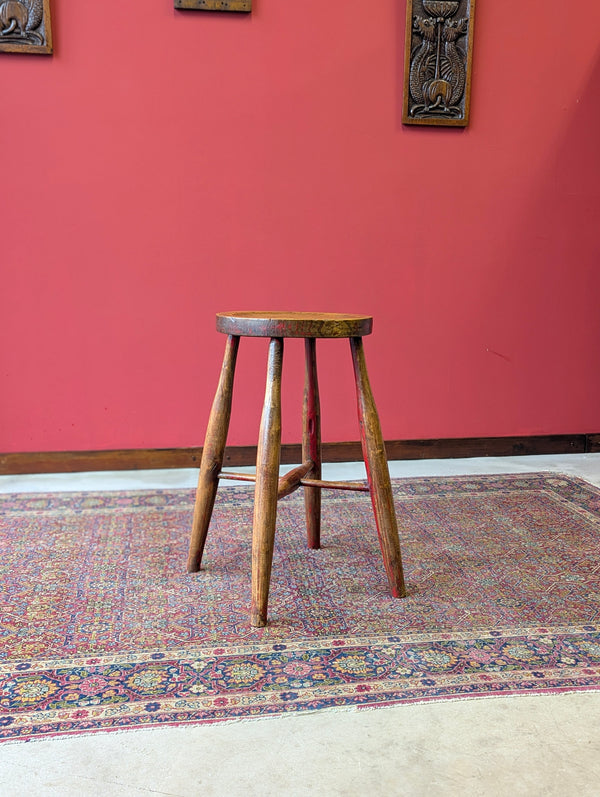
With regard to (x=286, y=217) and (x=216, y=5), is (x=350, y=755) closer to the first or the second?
(x=286, y=217)

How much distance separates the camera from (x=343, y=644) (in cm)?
167

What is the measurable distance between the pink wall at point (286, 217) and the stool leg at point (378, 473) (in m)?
1.26

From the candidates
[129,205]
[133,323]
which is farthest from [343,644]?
[129,205]

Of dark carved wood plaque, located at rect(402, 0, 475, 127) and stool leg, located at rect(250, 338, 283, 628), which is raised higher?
dark carved wood plaque, located at rect(402, 0, 475, 127)

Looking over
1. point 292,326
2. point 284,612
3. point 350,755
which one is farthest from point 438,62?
point 350,755

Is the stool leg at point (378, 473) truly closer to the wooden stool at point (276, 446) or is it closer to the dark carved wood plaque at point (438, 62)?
the wooden stool at point (276, 446)

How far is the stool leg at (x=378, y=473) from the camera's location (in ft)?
6.11

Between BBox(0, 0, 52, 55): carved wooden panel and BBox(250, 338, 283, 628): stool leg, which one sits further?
BBox(0, 0, 52, 55): carved wooden panel

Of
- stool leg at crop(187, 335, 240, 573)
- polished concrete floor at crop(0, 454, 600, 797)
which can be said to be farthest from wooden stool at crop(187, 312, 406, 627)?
polished concrete floor at crop(0, 454, 600, 797)

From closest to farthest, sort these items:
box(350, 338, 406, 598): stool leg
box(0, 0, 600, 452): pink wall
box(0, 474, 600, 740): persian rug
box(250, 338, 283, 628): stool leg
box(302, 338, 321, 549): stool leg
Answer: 1. box(0, 474, 600, 740): persian rug
2. box(250, 338, 283, 628): stool leg
3. box(350, 338, 406, 598): stool leg
4. box(302, 338, 321, 549): stool leg
5. box(0, 0, 600, 452): pink wall

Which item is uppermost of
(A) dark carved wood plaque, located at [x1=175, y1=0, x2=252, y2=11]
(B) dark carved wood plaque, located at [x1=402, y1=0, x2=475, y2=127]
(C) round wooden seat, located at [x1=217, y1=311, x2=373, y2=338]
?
(A) dark carved wood plaque, located at [x1=175, y1=0, x2=252, y2=11]

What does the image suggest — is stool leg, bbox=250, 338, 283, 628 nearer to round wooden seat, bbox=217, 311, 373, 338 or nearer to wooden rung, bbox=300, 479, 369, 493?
round wooden seat, bbox=217, 311, 373, 338

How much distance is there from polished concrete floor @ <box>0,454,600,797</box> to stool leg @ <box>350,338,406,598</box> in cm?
47

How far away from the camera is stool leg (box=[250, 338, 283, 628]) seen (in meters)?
1.76
